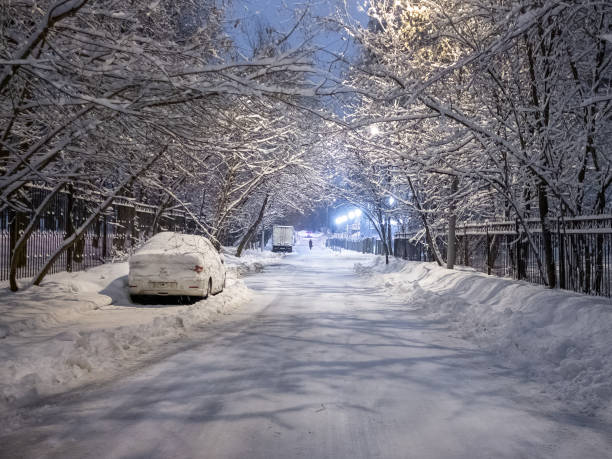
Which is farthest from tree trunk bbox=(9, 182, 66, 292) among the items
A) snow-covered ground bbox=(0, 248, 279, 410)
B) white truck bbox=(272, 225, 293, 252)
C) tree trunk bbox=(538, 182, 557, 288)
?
white truck bbox=(272, 225, 293, 252)

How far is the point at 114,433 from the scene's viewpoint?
4137 millimetres

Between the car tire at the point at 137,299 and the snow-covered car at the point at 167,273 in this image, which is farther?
the car tire at the point at 137,299

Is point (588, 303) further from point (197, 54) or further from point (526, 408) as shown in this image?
point (197, 54)

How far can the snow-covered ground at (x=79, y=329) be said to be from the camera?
219 inches

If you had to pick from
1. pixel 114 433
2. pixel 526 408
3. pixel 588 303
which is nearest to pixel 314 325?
pixel 588 303

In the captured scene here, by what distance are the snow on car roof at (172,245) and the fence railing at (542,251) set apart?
26.0 ft

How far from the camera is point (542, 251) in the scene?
13.2 m

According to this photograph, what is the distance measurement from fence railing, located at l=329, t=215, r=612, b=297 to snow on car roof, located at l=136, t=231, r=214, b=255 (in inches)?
312

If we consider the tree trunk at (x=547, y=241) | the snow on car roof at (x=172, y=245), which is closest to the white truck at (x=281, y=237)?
the snow on car roof at (x=172, y=245)

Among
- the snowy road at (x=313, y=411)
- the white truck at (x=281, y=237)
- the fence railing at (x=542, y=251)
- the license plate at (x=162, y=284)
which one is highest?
the white truck at (x=281, y=237)

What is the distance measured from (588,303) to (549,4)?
444 cm

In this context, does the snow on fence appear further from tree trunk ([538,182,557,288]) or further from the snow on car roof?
tree trunk ([538,182,557,288])

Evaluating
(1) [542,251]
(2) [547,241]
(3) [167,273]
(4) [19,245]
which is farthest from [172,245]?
(1) [542,251]

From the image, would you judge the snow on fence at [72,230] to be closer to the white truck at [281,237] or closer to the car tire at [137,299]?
the car tire at [137,299]
